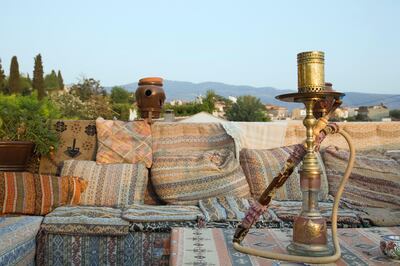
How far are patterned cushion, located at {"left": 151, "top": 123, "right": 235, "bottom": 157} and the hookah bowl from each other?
2104 mm

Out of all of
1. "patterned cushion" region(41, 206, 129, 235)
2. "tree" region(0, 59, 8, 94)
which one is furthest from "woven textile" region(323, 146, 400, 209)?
"tree" region(0, 59, 8, 94)

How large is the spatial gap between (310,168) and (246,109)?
23675 mm

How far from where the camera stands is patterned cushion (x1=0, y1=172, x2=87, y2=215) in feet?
9.95

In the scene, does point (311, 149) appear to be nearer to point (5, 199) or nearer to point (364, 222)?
point (364, 222)

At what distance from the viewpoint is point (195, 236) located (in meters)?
1.99

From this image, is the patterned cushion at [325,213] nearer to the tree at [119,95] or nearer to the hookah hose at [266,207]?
the hookah hose at [266,207]

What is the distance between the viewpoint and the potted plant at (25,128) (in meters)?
3.56

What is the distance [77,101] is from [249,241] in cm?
1640

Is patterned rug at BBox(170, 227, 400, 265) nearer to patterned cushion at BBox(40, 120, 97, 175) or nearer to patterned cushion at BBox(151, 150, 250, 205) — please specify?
patterned cushion at BBox(151, 150, 250, 205)

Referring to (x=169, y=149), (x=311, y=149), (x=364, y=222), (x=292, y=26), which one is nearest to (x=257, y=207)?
(x=311, y=149)

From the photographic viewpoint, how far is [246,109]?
25.2 m

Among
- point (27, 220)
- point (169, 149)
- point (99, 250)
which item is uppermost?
point (169, 149)

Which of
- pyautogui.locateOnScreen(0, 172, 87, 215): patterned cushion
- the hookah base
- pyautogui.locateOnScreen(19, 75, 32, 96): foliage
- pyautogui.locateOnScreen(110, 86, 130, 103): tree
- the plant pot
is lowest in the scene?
pyautogui.locateOnScreen(0, 172, 87, 215): patterned cushion

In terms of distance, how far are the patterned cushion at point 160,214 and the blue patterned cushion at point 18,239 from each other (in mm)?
471
